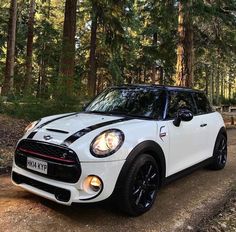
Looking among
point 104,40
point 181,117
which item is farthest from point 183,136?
point 104,40

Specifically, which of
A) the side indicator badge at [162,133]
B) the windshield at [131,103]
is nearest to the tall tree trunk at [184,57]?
the windshield at [131,103]

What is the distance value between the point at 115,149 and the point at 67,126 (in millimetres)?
800

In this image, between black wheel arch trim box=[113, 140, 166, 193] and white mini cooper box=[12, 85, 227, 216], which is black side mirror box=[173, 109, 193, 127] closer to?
white mini cooper box=[12, 85, 227, 216]

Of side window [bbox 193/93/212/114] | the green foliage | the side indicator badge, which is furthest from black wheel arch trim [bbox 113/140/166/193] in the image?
the green foliage

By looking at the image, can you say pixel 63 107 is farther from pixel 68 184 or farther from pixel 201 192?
pixel 68 184

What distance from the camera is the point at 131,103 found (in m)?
5.63

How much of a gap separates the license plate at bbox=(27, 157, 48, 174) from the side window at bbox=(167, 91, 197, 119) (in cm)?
205

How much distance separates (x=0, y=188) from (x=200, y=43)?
1522 cm

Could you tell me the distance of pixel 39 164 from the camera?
4.38 m

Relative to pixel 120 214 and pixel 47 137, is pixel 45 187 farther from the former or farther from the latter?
A: pixel 120 214

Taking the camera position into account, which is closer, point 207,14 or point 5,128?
point 5,128

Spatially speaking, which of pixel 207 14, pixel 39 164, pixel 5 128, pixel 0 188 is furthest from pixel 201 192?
pixel 207 14

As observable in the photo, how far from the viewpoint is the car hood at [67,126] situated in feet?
14.4

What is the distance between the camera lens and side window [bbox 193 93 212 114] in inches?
260
